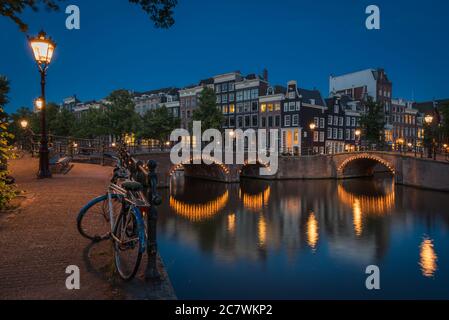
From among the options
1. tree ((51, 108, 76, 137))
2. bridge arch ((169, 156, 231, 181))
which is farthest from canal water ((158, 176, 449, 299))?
tree ((51, 108, 76, 137))

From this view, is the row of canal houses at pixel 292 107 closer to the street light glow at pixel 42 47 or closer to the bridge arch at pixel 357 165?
the bridge arch at pixel 357 165

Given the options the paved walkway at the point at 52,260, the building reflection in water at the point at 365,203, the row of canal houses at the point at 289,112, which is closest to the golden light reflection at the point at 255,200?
the building reflection in water at the point at 365,203

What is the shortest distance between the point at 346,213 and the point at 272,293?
13673 mm

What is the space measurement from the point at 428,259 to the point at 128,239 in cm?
1233

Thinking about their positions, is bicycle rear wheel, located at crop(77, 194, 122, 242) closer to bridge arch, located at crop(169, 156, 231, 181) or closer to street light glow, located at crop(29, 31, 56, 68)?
street light glow, located at crop(29, 31, 56, 68)

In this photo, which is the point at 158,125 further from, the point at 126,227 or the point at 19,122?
the point at 126,227

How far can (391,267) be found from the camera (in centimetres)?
1195

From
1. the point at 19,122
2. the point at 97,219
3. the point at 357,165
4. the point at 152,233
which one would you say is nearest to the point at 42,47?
the point at 97,219

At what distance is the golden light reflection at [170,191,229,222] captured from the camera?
67.5 ft

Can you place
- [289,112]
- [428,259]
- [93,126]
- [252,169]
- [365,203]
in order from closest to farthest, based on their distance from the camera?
[428,259], [365,203], [252,169], [289,112], [93,126]

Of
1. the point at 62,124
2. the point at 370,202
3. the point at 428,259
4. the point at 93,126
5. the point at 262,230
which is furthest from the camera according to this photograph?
the point at 62,124

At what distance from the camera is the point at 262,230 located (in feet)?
55.9

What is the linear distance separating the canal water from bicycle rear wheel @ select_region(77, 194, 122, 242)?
336 centimetres

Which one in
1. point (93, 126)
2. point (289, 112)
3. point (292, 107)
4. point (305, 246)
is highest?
point (292, 107)
